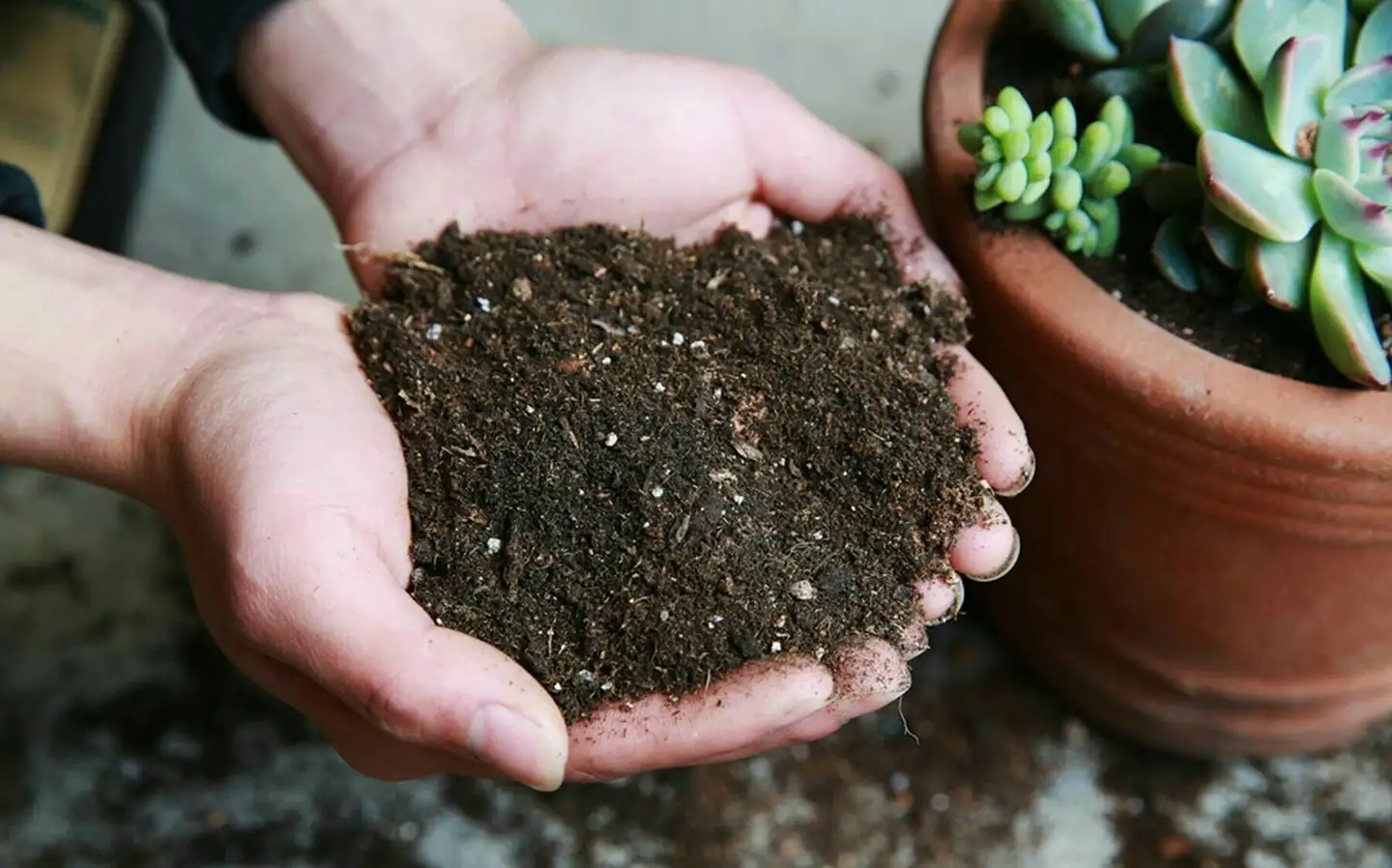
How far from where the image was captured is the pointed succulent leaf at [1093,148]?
1042 millimetres

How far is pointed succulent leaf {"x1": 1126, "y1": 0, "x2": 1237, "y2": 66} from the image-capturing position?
1069mm

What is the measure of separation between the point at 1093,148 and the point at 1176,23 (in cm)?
15

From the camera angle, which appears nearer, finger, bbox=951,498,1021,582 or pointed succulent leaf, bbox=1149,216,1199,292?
finger, bbox=951,498,1021,582

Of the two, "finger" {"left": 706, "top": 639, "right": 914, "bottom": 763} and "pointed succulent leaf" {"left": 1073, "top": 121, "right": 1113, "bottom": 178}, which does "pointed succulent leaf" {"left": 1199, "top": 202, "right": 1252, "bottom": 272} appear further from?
"finger" {"left": 706, "top": 639, "right": 914, "bottom": 763}

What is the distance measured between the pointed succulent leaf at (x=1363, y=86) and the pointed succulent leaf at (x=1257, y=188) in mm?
86

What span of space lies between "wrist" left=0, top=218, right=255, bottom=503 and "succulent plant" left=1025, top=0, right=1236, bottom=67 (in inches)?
31.2

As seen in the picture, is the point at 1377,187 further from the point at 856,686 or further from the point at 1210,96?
A: the point at 856,686

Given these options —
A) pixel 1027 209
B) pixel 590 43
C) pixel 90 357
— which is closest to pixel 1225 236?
pixel 1027 209

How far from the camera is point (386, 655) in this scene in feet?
2.65

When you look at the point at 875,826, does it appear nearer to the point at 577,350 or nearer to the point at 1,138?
the point at 577,350

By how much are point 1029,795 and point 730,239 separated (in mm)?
786

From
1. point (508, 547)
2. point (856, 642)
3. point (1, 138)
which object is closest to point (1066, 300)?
point (856, 642)

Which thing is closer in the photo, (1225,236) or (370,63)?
(1225,236)

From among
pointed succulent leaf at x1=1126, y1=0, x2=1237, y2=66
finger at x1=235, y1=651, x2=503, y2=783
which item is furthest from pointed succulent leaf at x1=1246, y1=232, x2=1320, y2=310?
finger at x1=235, y1=651, x2=503, y2=783
